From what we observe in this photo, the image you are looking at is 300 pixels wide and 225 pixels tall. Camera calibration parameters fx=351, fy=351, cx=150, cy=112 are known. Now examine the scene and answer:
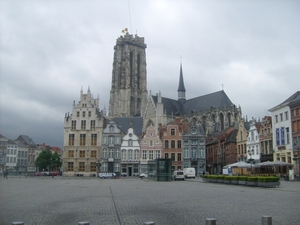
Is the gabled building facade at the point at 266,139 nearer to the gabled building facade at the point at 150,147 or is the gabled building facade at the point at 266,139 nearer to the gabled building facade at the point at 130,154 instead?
the gabled building facade at the point at 150,147

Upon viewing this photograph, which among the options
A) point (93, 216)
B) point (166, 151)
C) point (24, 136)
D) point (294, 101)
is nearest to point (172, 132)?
point (166, 151)

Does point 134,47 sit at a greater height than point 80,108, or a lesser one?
greater

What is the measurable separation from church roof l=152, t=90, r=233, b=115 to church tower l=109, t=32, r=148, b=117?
1043cm

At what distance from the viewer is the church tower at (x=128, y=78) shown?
103 meters

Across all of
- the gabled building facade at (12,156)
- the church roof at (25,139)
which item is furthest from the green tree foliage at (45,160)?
the church roof at (25,139)

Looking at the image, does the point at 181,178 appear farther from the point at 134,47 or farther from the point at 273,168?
the point at 134,47

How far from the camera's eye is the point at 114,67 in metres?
108

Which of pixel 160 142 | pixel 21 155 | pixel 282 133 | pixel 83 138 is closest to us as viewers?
pixel 282 133

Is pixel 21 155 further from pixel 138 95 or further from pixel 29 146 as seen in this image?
pixel 138 95

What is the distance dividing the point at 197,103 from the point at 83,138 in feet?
139

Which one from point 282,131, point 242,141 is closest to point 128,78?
point 242,141

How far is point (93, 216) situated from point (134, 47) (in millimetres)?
99925

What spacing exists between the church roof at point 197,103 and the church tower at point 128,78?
1043cm

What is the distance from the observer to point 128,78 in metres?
104
